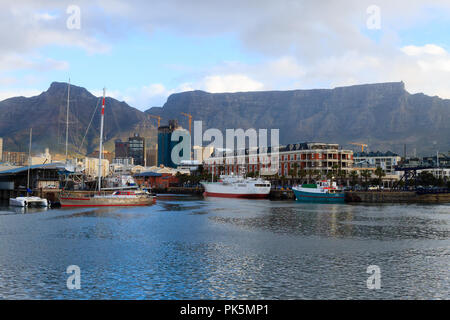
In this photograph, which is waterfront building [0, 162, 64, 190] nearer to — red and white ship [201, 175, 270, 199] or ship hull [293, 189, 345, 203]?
red and white ship [201, 175, 270, 199]

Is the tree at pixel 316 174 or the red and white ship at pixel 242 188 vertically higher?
the tree at pixel 316 174

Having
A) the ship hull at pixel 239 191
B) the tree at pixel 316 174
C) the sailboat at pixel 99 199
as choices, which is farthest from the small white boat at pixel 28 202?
the tree at pixel 316 174

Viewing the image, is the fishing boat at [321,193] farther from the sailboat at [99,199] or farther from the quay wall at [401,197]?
the sailboat at [99,199]

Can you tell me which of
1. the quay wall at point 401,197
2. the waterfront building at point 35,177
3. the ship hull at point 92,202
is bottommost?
the quay wall at point 401,197

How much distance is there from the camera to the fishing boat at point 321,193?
122 metres

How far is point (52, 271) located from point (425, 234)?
1723 inches

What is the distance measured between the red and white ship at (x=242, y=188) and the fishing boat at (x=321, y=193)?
19.0 m

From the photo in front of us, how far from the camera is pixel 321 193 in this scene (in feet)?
404

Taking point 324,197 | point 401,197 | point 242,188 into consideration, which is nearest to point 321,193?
point 324,197

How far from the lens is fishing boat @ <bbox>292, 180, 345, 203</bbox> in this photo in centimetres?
12231

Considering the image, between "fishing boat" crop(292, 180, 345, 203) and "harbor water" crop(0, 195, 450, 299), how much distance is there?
206 feet

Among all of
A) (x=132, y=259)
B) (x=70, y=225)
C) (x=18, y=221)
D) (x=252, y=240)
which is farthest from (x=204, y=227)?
(x=18, y=221)

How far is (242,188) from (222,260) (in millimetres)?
112360

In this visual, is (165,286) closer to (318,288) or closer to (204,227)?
(318,288)
